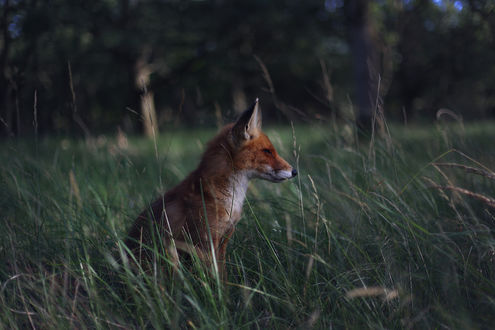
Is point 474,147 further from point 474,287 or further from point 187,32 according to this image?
point 187,32

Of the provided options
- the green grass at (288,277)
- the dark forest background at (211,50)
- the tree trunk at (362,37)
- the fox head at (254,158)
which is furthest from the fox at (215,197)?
the tree trunk at (362,37)

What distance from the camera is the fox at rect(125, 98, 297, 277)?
9.04 ft

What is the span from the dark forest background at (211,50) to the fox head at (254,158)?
3.87 feet

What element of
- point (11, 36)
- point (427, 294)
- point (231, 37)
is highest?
point (231, 37)

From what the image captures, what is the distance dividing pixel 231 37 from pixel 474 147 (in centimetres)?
1561

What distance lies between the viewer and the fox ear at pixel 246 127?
9.98 feet

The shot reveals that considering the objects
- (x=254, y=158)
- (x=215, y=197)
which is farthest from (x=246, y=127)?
(x=215, y=197)

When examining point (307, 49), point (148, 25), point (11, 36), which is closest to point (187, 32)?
point (148, 25)

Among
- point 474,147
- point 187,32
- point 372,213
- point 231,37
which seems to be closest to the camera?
point 372,213

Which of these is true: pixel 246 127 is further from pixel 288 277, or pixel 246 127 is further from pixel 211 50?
pixel 211 50

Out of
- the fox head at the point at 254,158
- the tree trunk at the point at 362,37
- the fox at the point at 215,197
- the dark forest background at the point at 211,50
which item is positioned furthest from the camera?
the tree trunk at the point at 362,37

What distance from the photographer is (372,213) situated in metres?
2.85

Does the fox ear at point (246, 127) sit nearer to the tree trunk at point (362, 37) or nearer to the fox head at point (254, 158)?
the fox head at point (254, 158)

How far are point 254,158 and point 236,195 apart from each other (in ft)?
1.19
